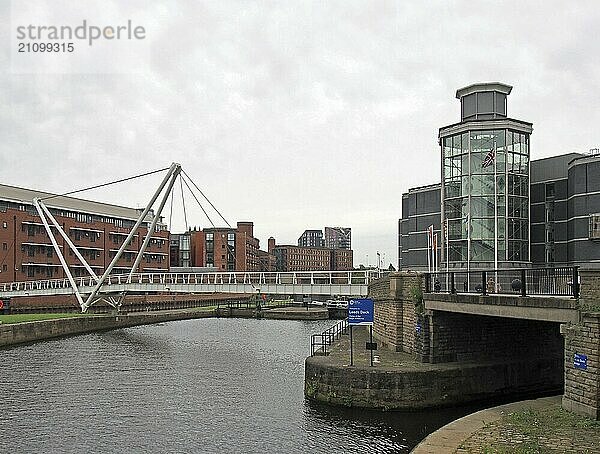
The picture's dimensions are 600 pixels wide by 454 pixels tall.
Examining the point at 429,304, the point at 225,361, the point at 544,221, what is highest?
the point at 544,221

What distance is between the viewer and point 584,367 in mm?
21734

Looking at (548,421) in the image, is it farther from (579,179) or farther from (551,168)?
(551,168)

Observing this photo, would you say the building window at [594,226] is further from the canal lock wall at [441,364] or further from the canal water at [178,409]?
the canal water at [178,409]

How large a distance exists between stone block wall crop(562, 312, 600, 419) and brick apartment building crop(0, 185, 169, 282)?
88217 mm

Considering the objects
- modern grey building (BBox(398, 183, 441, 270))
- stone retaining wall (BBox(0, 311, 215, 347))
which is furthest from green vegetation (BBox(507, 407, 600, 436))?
stone retaining wall (BBox(0, 311, 215, 347))

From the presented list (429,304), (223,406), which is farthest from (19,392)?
(429,304)

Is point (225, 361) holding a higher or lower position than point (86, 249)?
lower

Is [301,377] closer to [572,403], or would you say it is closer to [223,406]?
[223,406]

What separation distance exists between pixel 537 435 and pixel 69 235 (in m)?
99.3

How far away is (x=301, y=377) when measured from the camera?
3994 cm

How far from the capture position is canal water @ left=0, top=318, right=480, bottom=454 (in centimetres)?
2519

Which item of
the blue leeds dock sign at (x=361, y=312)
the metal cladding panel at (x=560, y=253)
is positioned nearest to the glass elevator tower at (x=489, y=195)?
the metal cladding panel at (x=560, y=253)

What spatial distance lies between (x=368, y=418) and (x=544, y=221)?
35762 mm

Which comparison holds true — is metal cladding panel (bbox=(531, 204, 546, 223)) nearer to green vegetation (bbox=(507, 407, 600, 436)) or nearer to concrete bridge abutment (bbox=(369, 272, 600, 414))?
concrete bridge abutment (bbox=(369, 272, 600, 414))
